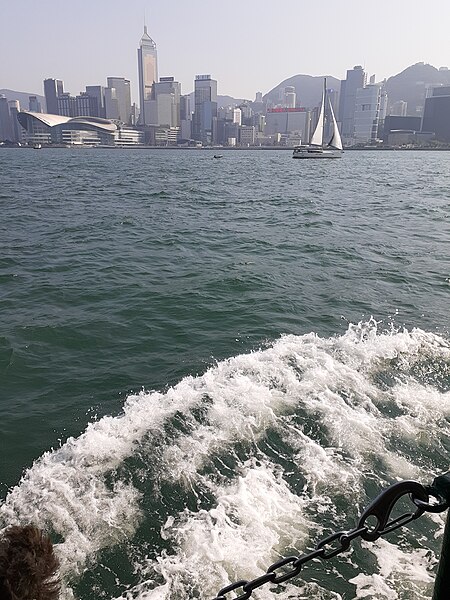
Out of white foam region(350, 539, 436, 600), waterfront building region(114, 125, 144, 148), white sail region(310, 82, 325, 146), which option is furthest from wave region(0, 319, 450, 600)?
waterfront building region(114, 125, 144, 148)

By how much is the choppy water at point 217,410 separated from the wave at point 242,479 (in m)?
0.02

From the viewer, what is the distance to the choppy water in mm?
3859

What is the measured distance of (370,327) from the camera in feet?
28.7

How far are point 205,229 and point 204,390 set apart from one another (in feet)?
41.9

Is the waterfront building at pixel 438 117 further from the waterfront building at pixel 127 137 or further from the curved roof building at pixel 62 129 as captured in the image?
the curved roof building at pixel 62 129

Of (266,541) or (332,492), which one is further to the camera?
(332,492)

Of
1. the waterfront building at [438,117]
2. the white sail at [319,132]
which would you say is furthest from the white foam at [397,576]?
the waterfront building at [438,117]

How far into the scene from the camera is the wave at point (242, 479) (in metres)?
3.70

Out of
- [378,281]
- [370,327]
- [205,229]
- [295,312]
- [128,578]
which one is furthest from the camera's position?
[205,229]

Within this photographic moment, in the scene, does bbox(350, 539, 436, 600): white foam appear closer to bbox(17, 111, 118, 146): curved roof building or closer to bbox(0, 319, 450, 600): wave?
bbox(0, 319, 450, 600): wave

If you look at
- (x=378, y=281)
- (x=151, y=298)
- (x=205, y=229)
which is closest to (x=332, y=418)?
(x=151, y=298)

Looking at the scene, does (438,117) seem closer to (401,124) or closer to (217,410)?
(401,124)

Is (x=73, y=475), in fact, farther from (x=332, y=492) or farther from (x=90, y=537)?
(x=332, y=492)

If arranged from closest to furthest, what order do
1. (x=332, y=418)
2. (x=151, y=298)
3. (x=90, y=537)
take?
(x=90, y=537)
(x=332, y=418)
(x=151, y=298)
